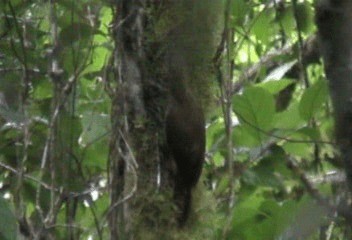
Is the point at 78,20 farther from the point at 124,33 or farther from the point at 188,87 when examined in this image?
the point at 188,87

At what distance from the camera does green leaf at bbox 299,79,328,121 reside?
169 centimetres

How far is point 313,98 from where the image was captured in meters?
1.71

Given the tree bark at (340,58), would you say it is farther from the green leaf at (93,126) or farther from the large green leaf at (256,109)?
the green leaf at (93,126)

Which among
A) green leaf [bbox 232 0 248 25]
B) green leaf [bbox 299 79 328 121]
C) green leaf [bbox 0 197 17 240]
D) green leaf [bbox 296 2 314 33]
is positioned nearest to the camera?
green leaf [bbox 0 197 17 240]

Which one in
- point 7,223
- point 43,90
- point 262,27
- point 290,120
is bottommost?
point 7,223

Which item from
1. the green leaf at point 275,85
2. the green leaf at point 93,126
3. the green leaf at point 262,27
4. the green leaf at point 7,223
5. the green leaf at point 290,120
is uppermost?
the green leaf at point 262,27

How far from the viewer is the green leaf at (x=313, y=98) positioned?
169cm

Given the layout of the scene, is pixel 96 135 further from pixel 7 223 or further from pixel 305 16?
pixel 305 16

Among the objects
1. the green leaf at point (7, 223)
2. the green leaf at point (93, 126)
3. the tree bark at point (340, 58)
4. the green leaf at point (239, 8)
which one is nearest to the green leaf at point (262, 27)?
the green leaf at point (239, 8)

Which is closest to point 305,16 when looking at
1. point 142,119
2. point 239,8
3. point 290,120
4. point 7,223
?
point 239,8

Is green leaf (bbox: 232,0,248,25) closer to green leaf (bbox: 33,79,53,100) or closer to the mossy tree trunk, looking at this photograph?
the mossy tree trunk

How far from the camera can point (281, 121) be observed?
1.78 metres

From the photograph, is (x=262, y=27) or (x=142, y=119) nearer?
(x=142, y=119)

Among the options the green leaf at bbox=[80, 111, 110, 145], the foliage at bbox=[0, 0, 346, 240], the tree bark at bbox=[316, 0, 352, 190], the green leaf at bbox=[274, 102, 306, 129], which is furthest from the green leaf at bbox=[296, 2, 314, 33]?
the tree bark at bbox=[316, 0, 352, 190]
